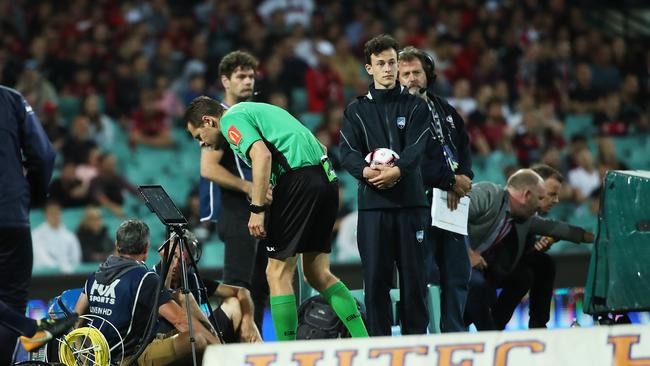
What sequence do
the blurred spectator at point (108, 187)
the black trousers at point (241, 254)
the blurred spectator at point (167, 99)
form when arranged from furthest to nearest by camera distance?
the blurred spectator at point (167, 99) < the blurred spectator at point (108, 187) < the black trousers at point (241, 254)

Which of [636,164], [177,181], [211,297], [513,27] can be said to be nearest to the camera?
[211,297]

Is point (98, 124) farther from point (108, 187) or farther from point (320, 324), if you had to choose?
point (320, 324)

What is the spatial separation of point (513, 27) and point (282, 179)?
424 inches

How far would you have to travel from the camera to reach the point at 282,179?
21.4ft

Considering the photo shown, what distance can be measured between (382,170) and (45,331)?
2.00m

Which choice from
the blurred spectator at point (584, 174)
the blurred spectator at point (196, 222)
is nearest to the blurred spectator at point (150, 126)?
the blurred spectator at point (196, 222)

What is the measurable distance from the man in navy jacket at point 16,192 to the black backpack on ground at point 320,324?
7.28 ft

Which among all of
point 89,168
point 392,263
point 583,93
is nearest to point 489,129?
point 583,93

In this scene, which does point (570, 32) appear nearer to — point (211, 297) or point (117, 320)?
point (211, 297)

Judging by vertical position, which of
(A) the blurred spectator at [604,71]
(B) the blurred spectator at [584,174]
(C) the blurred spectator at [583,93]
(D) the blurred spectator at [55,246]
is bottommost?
(D) the blurred spectator at [55,246]

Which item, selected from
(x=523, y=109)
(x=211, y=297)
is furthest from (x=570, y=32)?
(x=211, y=297)

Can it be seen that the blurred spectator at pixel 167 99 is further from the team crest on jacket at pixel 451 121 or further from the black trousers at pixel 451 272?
the black trousers at pixel 451 272

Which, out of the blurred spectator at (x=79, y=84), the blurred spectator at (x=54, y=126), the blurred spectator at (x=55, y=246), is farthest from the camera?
the blurred spectator at (x=79, y=84)

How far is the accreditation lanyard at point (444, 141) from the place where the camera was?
22.9 ft
